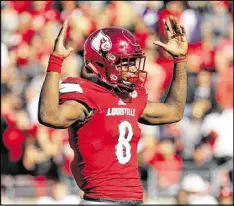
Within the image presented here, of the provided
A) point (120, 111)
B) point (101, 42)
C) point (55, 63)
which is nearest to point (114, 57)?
point (101, 42)

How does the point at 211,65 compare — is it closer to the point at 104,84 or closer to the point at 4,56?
the point at 4,56

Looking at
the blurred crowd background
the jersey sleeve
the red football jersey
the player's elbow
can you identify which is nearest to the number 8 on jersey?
the red football jersey

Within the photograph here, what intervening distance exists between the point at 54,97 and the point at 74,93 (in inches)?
8.8

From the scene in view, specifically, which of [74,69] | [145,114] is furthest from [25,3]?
[145,114]

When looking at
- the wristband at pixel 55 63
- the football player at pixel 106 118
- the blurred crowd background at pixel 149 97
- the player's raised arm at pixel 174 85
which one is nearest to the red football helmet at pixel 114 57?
the football player at pixel 106 118

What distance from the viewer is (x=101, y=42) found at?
4.29 metres

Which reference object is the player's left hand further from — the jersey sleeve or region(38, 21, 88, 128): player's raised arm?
region(38, 21, 88, 128): player's raised arm

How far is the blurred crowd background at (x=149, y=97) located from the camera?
29.8 feet

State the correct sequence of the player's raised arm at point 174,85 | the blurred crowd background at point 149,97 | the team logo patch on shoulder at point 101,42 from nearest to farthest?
1. the team logo patch on shoulder at point 101,42
2. the player's raised arm at point 174,85
3. the blurred crowd background at point 149,97

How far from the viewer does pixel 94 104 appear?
13.6ft

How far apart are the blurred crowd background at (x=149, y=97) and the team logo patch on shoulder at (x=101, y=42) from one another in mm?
4327

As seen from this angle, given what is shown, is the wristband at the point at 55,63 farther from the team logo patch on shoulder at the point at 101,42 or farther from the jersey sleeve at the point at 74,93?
the team logo patch on shoulder at the point at 101,42

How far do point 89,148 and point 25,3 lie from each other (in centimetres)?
666

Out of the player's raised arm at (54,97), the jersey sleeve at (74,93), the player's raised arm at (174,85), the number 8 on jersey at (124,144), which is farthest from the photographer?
the player's raised arm at (174,85)
